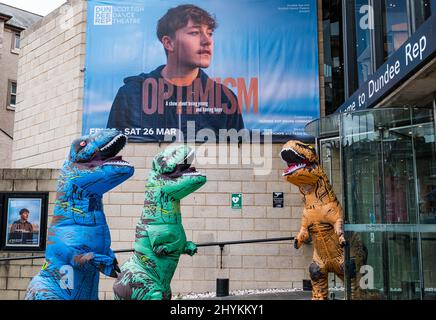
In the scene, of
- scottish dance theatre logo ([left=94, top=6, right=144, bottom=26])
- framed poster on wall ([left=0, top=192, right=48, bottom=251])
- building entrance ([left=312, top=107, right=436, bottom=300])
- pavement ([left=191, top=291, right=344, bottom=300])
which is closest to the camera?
building entrance ([left=312, top=107, right=436, bottom=300])

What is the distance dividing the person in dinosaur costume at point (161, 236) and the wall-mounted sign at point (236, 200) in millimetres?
4650

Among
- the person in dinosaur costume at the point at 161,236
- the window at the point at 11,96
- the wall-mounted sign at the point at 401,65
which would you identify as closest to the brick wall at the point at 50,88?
the person in dinosaur costume at the point at 161,236

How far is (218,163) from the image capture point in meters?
10.4

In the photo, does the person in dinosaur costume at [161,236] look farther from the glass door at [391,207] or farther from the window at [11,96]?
the window at [11,96]

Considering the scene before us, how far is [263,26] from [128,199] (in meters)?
4.77

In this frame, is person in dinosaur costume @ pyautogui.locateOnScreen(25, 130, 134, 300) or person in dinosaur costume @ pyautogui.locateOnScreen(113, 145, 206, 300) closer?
person in dinosaur costume @ pyautogui.locateOnScreen(25, 130, 134, 300)

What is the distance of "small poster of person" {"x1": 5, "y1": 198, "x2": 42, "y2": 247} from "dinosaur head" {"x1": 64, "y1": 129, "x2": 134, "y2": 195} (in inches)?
193

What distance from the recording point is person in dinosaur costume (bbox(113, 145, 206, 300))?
5516mm

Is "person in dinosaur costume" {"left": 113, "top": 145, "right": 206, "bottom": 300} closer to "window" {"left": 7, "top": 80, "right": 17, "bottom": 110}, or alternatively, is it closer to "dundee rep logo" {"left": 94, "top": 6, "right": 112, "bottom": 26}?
"dundee rep logo" {"left": 94, "top": 6, "right": 112, "bottom": 26}

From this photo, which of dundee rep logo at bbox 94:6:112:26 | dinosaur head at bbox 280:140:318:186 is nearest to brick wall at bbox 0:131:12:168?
dundee rep logo at bbox 94:6:112:26

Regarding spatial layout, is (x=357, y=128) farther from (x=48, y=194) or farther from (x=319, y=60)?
(x=48, y=194)

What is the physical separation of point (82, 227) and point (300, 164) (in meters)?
3.17

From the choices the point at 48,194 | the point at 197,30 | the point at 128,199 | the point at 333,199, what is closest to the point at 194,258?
the point at 128,199

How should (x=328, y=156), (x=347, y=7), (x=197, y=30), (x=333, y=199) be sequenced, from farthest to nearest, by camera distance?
1. (x=197, y=30)
2. (x=347, y=7)
3. (x=328, y=156)
4. (x=333, y=199)
